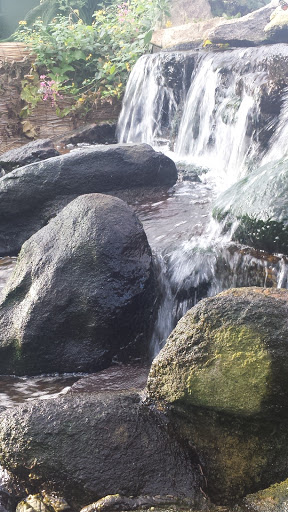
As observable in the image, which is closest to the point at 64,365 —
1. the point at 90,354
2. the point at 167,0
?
the point at 90,354

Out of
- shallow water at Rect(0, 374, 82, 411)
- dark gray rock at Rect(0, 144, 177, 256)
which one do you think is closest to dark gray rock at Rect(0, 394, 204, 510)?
→ shallow water at Rect(0, 374, 82, 411)

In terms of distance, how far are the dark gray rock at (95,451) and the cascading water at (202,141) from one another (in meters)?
1.44

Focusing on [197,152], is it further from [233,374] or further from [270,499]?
[270,499]

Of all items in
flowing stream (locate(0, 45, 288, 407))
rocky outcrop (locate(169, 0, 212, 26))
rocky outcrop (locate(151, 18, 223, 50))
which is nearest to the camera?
flowing stream (locate(0, 45, 288, 407))

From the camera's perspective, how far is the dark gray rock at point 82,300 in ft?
12.1

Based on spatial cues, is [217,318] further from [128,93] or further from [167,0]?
[167,0]

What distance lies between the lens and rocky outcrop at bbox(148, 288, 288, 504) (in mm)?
2291

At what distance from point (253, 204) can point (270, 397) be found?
6.15ft

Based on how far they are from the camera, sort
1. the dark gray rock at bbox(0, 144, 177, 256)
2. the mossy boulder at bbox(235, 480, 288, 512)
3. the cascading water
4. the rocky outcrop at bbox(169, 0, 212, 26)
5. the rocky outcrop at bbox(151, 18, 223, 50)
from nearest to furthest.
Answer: the mossy boulder at bbox(235, 480, 288, 512) → the cascading water → the dark gray rock at bbox(0, 144, 177, 256) → the rocky outcrop at bbox(151, 18, 223, 50) → the rocky outcrop at bbox(169, 0, 212, 26)

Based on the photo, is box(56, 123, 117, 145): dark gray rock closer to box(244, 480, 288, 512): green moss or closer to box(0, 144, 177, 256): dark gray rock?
box(0, 144, 177, 256): dark gray rock

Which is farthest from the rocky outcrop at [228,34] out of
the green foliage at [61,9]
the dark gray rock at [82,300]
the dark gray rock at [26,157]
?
the dark gray rock at [82,300]

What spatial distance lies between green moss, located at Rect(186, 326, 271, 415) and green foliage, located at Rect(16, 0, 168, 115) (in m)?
9.30

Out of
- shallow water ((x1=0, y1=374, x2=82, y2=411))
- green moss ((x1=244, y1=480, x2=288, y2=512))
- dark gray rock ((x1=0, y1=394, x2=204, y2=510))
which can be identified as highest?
dark gray rock ((x1=0, y1=394, x2=204, y2=510))

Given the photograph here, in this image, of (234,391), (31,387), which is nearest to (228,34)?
(31,387)
